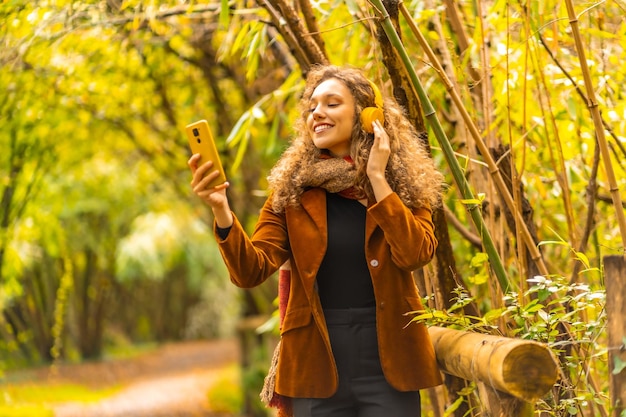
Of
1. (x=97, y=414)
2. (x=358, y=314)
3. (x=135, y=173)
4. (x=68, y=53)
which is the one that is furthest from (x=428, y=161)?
(x=135, y=173)

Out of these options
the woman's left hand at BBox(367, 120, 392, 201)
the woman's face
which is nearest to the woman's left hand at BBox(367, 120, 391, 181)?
the woman's left hand at BBox(367, 120, 392, 201)

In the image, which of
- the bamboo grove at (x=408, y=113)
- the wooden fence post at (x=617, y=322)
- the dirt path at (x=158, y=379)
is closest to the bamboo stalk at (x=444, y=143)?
the bamboo grove at (x=408, y=113)

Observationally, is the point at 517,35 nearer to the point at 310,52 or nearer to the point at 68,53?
the point at 310,52

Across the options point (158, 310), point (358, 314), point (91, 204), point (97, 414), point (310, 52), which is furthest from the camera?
point (158, 310)

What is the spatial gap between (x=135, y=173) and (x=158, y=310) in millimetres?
6914

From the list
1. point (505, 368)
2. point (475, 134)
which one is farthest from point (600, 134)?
point (505, 368)

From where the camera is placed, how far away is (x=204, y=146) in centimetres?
203

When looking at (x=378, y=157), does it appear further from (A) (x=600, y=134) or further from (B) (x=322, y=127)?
(A) (x=600, y=134)

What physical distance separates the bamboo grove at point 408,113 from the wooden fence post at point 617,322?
2 cm

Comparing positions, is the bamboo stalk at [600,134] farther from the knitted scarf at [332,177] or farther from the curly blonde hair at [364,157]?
the knitted scarf at [332,177]

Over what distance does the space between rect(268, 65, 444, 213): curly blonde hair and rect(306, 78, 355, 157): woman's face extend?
20 millimetres

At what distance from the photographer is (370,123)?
2.21 metres

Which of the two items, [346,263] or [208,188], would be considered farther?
[346,263]

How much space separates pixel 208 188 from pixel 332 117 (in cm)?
39
